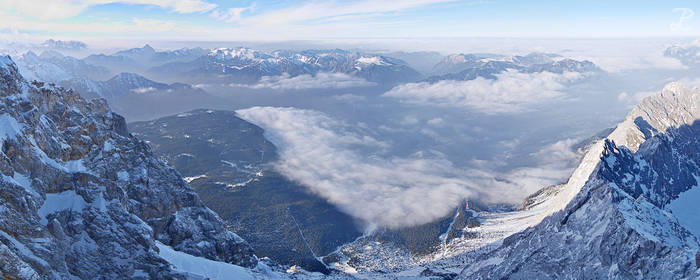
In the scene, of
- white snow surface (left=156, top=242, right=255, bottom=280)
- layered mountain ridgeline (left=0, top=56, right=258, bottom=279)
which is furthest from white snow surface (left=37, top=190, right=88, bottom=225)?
white snow surface (left=156, top=242, right=255, bottom=280)

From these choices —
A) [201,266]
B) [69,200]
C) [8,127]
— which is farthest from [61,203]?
[201,266]

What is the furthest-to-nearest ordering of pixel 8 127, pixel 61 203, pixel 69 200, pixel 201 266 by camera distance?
1. pixel 201 266
2. pixel 69 200
3. pixel 61 203
4. pixel 8 127

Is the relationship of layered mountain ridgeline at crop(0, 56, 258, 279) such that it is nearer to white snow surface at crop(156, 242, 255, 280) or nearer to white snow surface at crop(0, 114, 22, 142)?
white snow surface at crop(0, 114, 22, 142)

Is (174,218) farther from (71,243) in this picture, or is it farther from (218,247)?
(71,243)

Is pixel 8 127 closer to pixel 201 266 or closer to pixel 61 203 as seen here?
pixel 61 203

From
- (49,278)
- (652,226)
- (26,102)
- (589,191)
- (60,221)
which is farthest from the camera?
(589,191)

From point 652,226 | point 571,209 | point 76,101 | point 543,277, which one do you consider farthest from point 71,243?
point 652,226

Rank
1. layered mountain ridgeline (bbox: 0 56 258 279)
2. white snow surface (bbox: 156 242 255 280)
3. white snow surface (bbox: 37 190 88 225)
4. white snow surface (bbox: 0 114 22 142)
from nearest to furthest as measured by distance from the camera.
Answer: layered mountain ridgeline (bbox: 0 56 258 279) < white snow surface (bbox: 0 114 22 142) < white snow surface (bbox: 37 190 88 225) < white snow surface (bbox: 156 242 255 280)

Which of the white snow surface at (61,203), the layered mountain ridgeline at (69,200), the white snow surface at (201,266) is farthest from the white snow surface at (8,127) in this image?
the white snow surface at (201,266)
